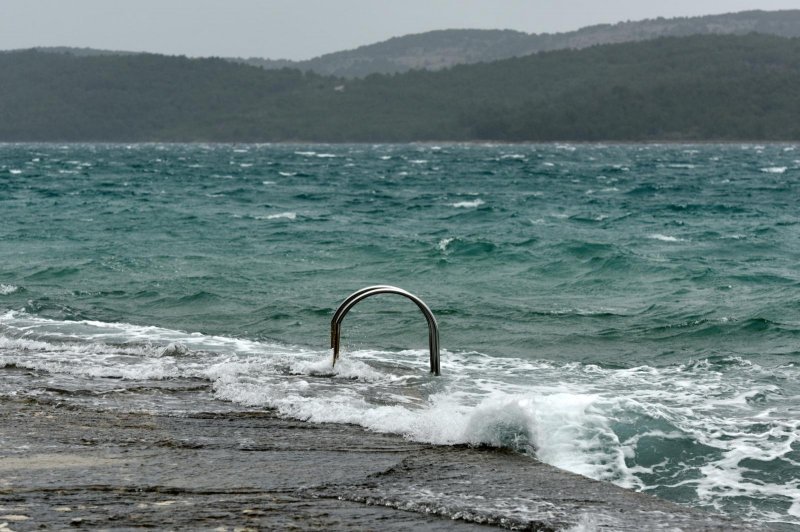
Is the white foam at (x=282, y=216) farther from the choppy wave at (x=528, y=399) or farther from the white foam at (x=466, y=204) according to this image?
the choppy wave at (x=528, y=399)

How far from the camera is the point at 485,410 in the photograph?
5.64 meters

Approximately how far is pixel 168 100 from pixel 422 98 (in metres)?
48.5

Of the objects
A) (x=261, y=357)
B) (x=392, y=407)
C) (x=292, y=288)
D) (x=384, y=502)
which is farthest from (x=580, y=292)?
(x=384, y=502)

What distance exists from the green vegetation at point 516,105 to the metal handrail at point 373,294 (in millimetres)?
143931

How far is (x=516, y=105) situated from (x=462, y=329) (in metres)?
158

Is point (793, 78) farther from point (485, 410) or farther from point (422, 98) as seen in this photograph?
point (485, 410)

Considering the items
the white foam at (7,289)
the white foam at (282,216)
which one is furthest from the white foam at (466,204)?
the white foam at (7,289)

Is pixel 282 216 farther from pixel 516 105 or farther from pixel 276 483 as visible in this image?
pixel 516 105

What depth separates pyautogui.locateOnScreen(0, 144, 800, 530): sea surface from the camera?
19.9ft

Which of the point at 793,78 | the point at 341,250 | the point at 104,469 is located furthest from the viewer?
the point at 793,78

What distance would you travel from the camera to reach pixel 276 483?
184 inches

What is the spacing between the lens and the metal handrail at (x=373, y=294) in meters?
7.13

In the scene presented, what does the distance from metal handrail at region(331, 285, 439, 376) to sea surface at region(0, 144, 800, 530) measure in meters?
0.19

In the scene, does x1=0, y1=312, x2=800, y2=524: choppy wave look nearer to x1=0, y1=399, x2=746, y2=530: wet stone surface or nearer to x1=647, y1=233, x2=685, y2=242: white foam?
x1=0, y1=399, x2=746, y2=530: wet stone surface
